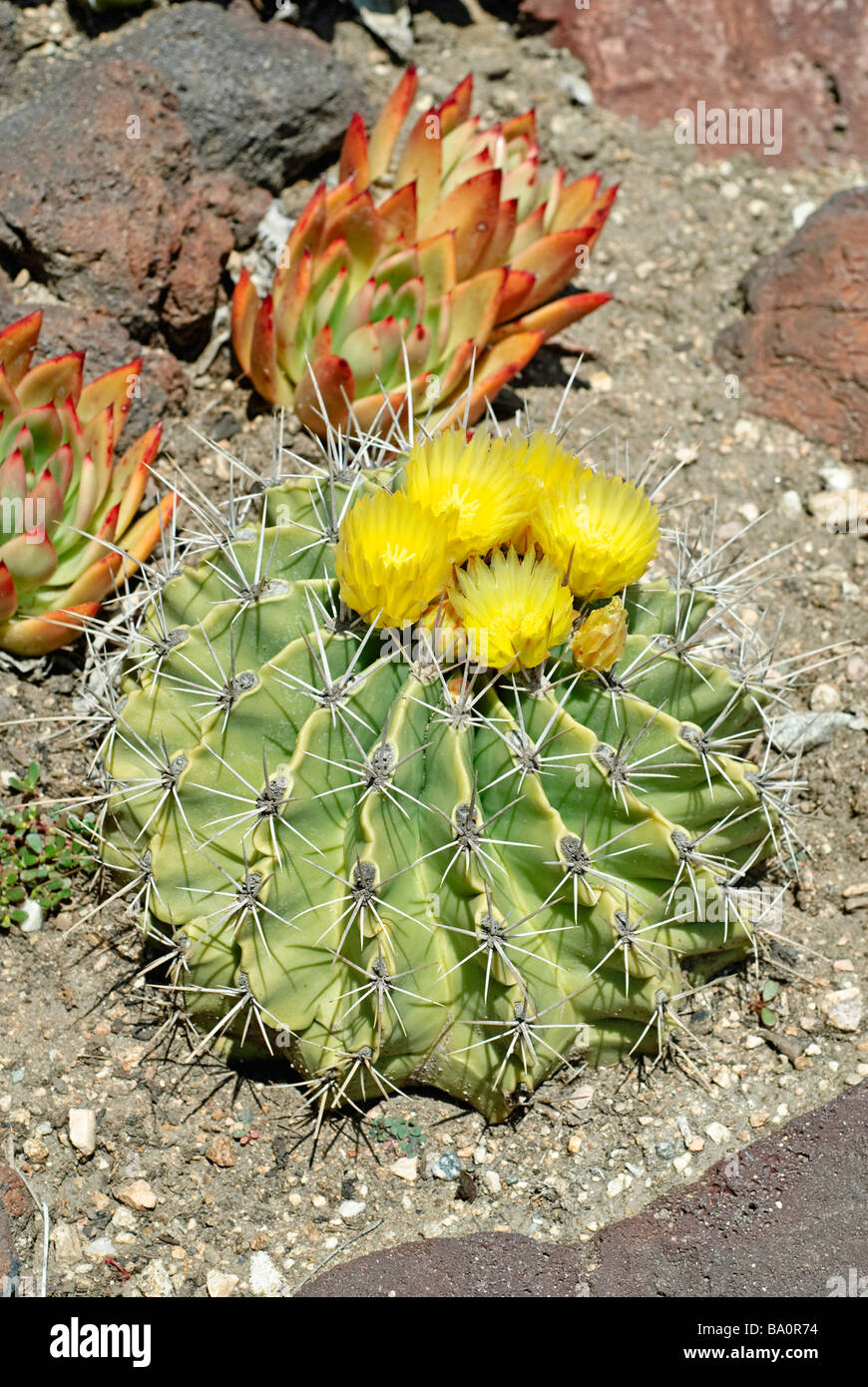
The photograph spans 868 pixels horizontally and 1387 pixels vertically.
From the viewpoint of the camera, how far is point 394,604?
2.72 m

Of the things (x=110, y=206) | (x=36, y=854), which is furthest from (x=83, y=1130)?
(x=110, y=206)

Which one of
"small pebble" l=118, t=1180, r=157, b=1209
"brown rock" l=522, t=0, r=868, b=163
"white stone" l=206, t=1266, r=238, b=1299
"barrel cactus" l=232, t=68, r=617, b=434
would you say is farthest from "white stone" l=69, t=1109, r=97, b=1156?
"brown rock" l=522, t=0, r=868, b=163

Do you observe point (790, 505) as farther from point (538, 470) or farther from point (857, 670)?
point (538, 470)

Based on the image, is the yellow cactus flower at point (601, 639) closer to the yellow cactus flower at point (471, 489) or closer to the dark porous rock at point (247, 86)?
the yellow cactus flower at point (471, 489)

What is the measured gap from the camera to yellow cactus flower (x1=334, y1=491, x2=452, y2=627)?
2680 mm

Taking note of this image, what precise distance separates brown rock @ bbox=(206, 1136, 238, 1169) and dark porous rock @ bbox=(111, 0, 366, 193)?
11.3ft

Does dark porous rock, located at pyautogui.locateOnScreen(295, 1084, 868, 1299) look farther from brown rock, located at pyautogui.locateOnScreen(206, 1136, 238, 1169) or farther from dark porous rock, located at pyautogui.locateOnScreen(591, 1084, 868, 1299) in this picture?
brown rock, located at pyautogui.locateOnScreen(206, 1136, 238, 1169)

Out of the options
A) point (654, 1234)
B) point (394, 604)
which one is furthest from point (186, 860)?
point (654, 1234)

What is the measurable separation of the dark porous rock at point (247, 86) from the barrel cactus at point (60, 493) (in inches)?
53.9

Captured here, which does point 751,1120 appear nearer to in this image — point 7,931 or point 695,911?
point 695,911

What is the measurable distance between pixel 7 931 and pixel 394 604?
1467 mm

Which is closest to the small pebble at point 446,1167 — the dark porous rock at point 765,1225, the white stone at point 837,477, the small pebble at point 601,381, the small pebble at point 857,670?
the dark porous rock at point 765,1225

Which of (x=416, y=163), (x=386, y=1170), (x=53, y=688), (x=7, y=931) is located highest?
(x=416, y=163)

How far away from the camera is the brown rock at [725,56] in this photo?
5508 millimetres
